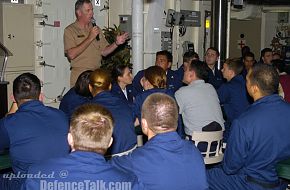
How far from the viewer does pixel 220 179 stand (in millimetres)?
3262

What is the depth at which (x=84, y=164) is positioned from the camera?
1830 millimetres

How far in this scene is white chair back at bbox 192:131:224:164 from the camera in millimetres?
3721

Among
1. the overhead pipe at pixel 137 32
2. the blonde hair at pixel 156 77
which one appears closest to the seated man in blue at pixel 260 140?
the blonde hair at pixel 156 77

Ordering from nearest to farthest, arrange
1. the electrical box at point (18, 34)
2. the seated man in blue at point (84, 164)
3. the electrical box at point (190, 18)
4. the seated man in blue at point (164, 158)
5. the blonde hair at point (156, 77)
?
the seated man in blue at point (84, 164) < the seated man in blue at point (164, 158) < the blonde hair at point (156, 77) < the electrical box at point (18, 34) < the electrical box at point (190, 18)

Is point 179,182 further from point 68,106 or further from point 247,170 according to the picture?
point 68,106

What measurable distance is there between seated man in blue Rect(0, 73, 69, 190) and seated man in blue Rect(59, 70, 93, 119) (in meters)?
1.27

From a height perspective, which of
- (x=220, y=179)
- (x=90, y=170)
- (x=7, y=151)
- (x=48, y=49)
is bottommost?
(x=220, y=179)

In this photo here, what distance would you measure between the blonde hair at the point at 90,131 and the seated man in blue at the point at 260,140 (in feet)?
3.99

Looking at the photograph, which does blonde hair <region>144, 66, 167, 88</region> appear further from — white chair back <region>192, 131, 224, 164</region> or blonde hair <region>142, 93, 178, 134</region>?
blonde hair <region>142, 93, 178, 134</region>

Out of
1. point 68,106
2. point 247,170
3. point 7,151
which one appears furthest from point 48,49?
point 247,170

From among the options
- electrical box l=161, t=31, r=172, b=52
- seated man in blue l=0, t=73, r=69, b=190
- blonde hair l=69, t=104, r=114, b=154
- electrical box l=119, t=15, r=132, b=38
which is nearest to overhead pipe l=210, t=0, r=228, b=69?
electrical box l=161, t=31, r=172, b=52

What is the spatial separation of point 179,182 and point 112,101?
149 centimetres

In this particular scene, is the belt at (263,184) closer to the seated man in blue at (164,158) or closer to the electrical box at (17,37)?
the seated man in blue at (164,158)

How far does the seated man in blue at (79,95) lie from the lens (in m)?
4.18
